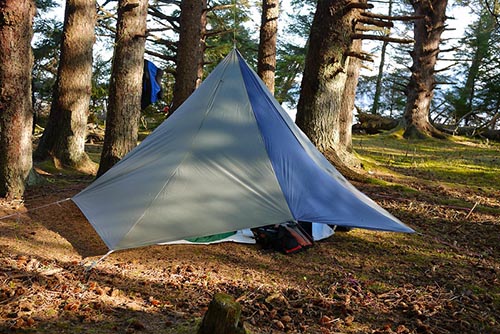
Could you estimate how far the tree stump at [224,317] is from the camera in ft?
6.01

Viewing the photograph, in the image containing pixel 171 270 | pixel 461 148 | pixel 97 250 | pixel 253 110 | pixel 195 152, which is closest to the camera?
pixel 171 270

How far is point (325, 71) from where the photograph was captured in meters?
5.93

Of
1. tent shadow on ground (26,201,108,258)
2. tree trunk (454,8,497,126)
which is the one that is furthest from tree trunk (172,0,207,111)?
tree trunk (454,8,497,126)

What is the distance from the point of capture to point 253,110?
4250 mm

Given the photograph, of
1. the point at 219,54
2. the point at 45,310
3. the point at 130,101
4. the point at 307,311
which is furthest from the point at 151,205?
the point at 219,54

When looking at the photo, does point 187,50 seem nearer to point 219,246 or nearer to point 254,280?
point 219,246

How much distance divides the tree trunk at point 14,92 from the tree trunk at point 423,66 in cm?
1065

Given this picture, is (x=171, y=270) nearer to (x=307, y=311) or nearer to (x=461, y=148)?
(x=307, y=311)

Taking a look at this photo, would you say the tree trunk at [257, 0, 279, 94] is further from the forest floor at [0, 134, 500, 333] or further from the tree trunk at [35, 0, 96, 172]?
the forest floor at [0, 134, 500, 333]

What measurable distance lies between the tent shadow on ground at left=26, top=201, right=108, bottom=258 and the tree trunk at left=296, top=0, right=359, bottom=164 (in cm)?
327

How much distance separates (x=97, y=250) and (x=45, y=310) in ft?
3.80

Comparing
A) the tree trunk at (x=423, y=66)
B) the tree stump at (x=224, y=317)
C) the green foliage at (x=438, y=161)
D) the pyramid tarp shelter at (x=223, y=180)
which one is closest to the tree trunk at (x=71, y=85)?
the pyramid tarp shelter at (x=223, y=180)

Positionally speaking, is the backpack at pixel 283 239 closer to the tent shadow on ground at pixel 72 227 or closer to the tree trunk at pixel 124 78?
the tent shadow on ground at pixel 72 227

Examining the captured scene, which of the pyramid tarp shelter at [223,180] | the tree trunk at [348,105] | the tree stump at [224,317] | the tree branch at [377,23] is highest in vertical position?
the tree branch at [377,23]
